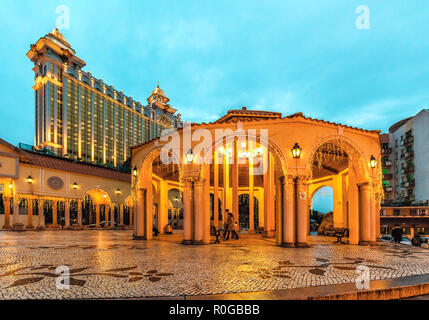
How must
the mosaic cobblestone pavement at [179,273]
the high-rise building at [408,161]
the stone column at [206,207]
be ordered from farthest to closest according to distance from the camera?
the high-rise building at [408,161], the stone column at [206,207], the mosaic cobblestone pavement at [179,273]

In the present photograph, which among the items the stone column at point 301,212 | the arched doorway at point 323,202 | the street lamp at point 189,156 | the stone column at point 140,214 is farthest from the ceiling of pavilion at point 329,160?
the stone column at point 140,214

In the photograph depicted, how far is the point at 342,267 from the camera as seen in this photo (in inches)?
287

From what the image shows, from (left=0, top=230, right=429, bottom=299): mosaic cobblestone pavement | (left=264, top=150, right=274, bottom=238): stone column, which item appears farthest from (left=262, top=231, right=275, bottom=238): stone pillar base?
(left=0, top=230, right=429, bottom=299): mosaic cobblestone pavement

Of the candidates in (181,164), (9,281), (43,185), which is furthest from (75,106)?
(9,281)

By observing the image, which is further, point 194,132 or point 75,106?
point 75,106

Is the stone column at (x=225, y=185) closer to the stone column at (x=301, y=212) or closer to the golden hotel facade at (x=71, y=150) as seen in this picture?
the stone column at (x=301, y=212)

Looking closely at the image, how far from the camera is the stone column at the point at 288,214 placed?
11773 mm

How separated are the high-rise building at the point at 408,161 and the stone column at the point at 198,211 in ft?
138

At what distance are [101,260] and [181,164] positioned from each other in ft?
19.3

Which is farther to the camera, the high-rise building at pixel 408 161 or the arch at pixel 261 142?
the high-rise building at pixel 408 161

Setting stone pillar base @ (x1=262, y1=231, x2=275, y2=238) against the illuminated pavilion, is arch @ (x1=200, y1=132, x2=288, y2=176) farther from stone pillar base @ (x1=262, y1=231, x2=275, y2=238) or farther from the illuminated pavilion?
stone pillar base @ (x1=262, y1=231, x2=275, y2=238)

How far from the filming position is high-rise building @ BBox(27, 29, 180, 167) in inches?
2511

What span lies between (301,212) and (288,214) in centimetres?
54
